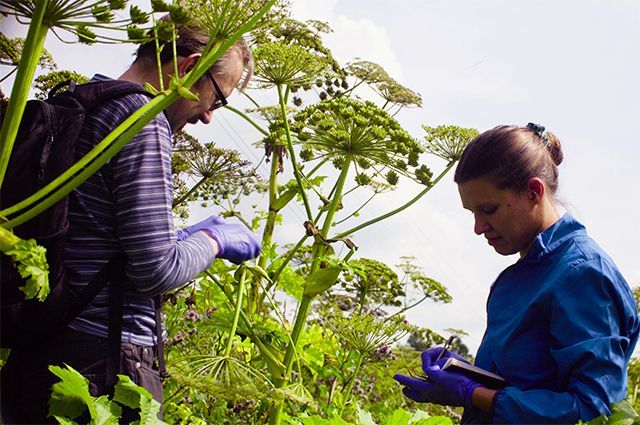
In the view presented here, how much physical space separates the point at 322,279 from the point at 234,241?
697 mm

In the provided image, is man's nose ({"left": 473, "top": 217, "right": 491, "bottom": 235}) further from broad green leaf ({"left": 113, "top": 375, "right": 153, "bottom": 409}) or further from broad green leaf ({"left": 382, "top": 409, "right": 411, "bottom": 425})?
broad green leaf ({"left": 113, "top": 375, "right": 153, "bottom": 409})

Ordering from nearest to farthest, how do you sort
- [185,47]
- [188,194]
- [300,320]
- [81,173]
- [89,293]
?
[81,173] → [89,293] → [185,47] → [300,320] → [188,194]

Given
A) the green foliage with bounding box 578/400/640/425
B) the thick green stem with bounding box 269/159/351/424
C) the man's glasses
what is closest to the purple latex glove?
the man's glasses

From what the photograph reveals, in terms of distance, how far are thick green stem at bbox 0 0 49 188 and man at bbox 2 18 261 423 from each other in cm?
69

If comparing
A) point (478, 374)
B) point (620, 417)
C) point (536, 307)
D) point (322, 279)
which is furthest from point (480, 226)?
point (620, 417)

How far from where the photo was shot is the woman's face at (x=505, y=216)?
2.94 meters

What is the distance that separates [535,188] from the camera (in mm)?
2971

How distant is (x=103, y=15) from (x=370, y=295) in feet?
13.2

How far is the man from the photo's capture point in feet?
7.49

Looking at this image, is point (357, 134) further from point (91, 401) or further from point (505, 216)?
point (91, 401)

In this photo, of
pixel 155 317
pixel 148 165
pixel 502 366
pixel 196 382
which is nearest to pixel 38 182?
pixel 148 165

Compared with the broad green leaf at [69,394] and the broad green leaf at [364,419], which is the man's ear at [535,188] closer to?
the broad green leaf at [364,419]

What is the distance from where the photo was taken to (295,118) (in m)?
3.80

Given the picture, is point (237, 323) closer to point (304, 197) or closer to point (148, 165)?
point (304, 197)
